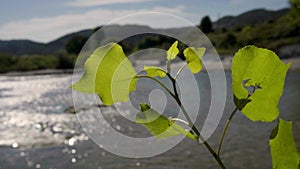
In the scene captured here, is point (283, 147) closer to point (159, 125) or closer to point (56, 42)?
point (159, 125)

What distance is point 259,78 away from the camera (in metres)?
0.19

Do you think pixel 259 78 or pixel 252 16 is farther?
pixel 252 16

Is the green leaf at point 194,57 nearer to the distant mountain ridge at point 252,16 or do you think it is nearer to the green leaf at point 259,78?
the green leaf at point 259,78

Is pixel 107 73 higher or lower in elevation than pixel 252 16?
higher

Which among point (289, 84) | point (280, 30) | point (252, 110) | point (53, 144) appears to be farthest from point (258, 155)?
point (280, 30)

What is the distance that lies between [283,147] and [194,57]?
0.23 feet

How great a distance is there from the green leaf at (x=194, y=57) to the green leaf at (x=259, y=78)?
0.11 feet

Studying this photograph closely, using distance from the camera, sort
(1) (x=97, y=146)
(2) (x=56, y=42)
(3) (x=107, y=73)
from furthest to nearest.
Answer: (2) (x=56, y=42) → (1) (x=97, y=146) → (3) (x=107, y=73)

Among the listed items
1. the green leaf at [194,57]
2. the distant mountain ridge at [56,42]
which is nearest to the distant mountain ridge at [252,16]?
the distant mountain ridge at [56,42]

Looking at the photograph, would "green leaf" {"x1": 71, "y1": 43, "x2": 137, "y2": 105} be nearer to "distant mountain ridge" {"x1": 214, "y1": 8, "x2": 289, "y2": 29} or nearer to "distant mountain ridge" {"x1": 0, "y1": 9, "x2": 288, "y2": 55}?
"distant mountain ridge" {"x1": 0, "y1": 9, "x2": 288, "y2": 55}

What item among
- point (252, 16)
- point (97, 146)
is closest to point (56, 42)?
point (252, 16)

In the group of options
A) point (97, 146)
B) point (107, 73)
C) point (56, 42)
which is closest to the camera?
point (107, 73)

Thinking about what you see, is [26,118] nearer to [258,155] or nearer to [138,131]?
[138,131]

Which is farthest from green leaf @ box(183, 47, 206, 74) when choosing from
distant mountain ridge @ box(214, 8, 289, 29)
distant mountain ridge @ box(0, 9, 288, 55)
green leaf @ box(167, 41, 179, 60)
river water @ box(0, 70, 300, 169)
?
distant mountain ridge @ box(214, 8, 289, 29)
